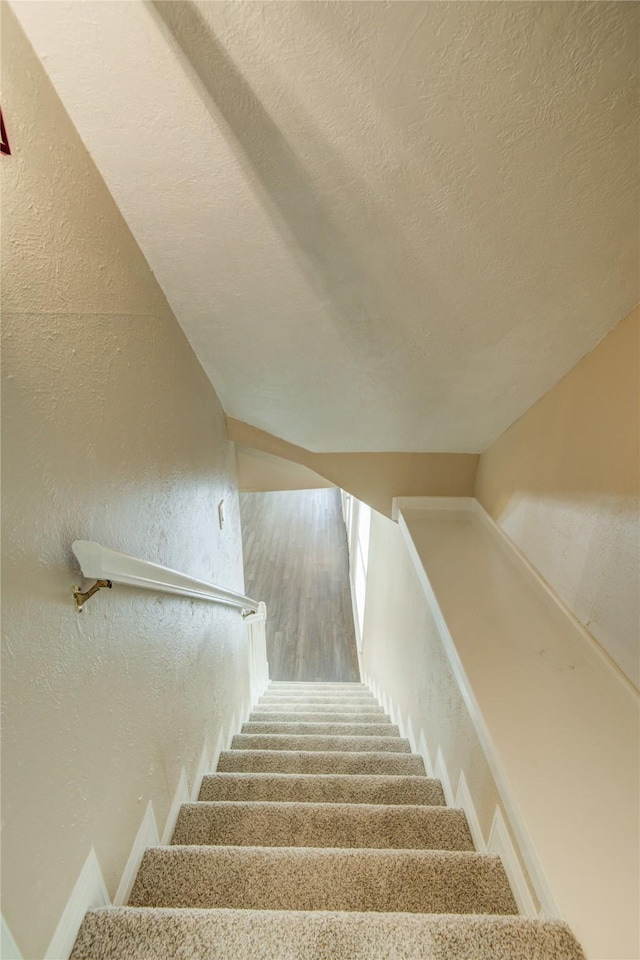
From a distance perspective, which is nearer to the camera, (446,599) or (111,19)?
(111,19)

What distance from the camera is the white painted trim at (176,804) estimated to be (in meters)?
1.19

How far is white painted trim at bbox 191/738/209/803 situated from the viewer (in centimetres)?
145

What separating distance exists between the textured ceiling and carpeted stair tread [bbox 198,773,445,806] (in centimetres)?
152

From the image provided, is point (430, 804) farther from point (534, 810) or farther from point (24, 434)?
point (24, 434)

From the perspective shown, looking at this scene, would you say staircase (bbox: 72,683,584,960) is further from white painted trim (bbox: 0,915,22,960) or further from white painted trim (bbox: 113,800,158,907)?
white painted trim (bbox: 0,915,22,960)

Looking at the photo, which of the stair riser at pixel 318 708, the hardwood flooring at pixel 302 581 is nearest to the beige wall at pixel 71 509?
the stair riser at pixel 318 708

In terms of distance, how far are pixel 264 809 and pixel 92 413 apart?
1.24 metres

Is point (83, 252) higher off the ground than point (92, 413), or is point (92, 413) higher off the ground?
point (83, 252)

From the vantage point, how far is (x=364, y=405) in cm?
196

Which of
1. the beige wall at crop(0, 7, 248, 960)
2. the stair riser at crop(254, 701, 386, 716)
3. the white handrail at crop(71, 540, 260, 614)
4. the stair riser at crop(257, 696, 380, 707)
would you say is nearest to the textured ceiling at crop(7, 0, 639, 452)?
the beige wall at crop(0, 7, 248, 960)

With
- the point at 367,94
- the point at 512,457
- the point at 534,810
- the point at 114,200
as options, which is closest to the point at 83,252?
the point at 114,200

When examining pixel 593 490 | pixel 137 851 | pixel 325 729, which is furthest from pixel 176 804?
pixel 593 490

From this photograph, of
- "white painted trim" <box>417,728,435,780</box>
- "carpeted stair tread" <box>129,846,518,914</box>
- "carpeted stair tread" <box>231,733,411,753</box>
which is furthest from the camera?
"carpeted stair tread" <box>231,733,411,753</box>

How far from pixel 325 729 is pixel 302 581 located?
3.78 m
